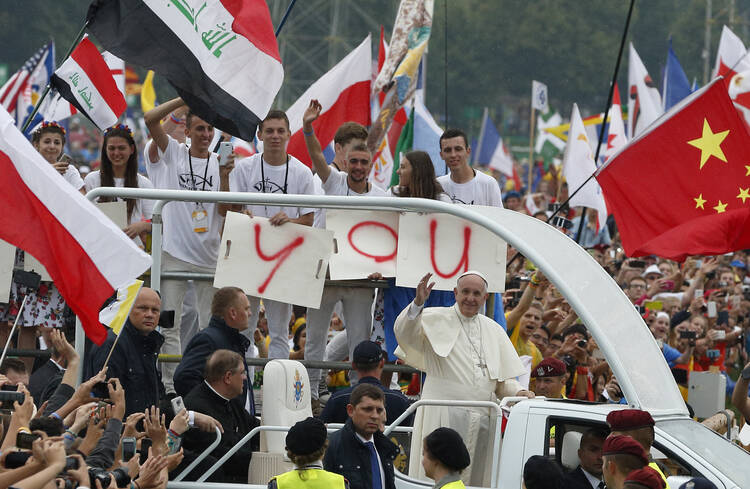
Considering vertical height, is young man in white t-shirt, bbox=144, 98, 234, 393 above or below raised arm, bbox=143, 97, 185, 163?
below

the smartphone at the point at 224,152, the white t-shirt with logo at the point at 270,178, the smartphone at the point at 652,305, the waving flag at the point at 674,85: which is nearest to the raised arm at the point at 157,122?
the smartphone at the point at 224,152

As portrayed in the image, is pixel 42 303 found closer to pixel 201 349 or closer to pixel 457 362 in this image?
pixel 201 349

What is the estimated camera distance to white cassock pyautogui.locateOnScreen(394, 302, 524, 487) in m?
9.09

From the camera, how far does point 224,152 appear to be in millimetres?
10383

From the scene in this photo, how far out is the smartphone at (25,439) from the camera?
19.9 ft

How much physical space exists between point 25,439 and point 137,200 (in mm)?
4531

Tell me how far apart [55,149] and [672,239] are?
4.69 metres

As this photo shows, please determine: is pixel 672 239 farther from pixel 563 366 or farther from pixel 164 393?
pixel 164 393

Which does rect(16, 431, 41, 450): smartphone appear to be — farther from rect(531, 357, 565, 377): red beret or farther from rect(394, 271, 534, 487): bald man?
rect(531, 357, 565, 377): red beret

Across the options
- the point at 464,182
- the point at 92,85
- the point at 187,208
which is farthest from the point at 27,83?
the point at 464,182

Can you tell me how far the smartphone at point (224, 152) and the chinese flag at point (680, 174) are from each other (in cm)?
282

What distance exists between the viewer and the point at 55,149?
Answer: 36.9ft

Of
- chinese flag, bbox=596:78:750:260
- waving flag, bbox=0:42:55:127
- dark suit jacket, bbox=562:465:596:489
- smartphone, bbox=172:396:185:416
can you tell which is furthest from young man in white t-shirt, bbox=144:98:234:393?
waving flag, bbox=0:42:55:127

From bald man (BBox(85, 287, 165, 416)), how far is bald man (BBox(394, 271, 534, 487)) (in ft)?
5.01
